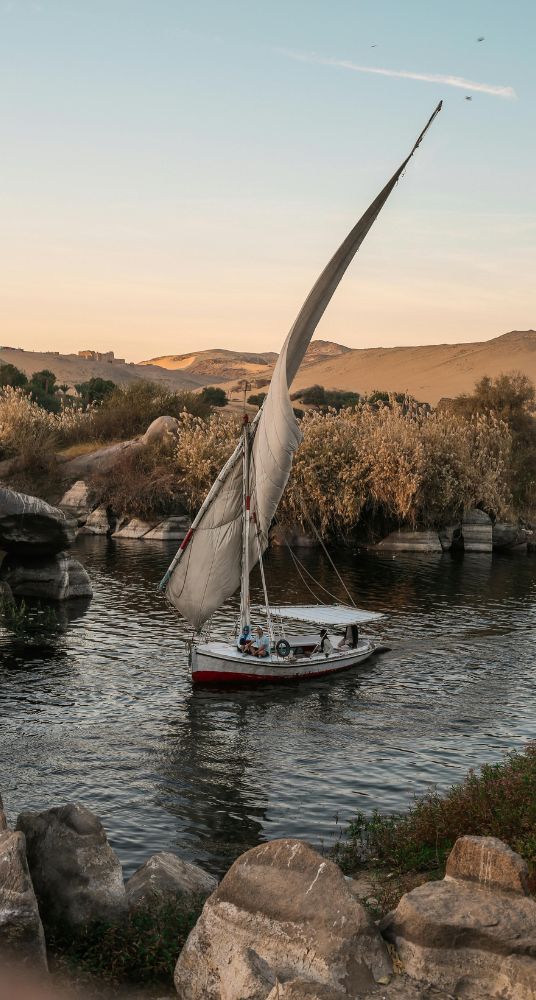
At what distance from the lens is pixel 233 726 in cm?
2677

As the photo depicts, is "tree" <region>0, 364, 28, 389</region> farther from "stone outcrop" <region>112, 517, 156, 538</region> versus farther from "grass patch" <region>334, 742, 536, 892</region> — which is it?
"grass patch" <region>334, 742, 536, 892</region>

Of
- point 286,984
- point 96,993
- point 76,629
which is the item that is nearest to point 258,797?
point 96,993

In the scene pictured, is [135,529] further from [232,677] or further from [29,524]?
[232,677]

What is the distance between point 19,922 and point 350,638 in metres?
24.0

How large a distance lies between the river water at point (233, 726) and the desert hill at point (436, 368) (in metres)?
124

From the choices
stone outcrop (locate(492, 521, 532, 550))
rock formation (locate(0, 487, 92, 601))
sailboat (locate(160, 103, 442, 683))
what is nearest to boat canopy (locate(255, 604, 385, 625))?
sailboat (locate(160, 103, 442, 683))

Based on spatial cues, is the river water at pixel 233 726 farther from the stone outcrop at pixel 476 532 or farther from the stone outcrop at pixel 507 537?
the stone outcrop at pixel 507 537

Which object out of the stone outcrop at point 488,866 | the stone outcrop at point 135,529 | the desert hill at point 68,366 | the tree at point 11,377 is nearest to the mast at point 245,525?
the stone outcrop at point 488,866

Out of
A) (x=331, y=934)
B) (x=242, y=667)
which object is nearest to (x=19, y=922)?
(x=331, y=934)

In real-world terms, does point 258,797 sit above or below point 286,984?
below

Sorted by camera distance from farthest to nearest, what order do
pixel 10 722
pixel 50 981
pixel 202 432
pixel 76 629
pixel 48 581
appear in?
1. pixel 202 432
2. pixel 48 581
3. pixel 76 629
4. pixel 10 722
5. pixel 50 981

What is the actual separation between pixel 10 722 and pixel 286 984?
17.8 metres

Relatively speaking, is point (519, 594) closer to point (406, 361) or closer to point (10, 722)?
point (10, 722)

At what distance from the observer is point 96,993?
11.2 meters
